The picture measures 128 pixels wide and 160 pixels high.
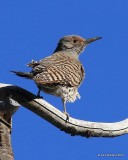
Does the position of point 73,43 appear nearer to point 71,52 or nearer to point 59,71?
point 71,52

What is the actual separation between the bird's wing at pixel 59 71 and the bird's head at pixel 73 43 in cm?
74

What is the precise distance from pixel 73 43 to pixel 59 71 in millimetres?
1908

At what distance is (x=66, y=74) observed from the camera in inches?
251

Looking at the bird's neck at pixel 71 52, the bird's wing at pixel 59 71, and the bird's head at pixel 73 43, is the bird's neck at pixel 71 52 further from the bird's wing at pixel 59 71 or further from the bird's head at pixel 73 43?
the bird's wing at pixel 59 71

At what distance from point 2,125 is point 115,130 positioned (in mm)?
1167

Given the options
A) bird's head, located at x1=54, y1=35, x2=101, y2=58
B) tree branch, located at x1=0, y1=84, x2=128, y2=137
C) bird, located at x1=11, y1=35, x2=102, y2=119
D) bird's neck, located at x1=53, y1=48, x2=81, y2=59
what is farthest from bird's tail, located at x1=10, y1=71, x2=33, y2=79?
bird's head, located at x1=54, y1=35, x2=101, y2=58

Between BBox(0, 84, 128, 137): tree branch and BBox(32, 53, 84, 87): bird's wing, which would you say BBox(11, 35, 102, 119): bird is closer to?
BBox(32, 53, 84, 87): bird's wing

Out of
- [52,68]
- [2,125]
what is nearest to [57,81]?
[52,68]

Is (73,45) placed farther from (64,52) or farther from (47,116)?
(47,116)

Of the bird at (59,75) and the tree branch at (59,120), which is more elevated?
the bird at (59,75)

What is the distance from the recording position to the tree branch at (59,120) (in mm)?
4582

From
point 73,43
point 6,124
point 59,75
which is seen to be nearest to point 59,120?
point 6,124

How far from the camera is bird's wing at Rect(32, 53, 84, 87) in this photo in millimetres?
5855

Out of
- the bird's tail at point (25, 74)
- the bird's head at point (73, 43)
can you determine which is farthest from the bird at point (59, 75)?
the bird's head at point (73, 43)
